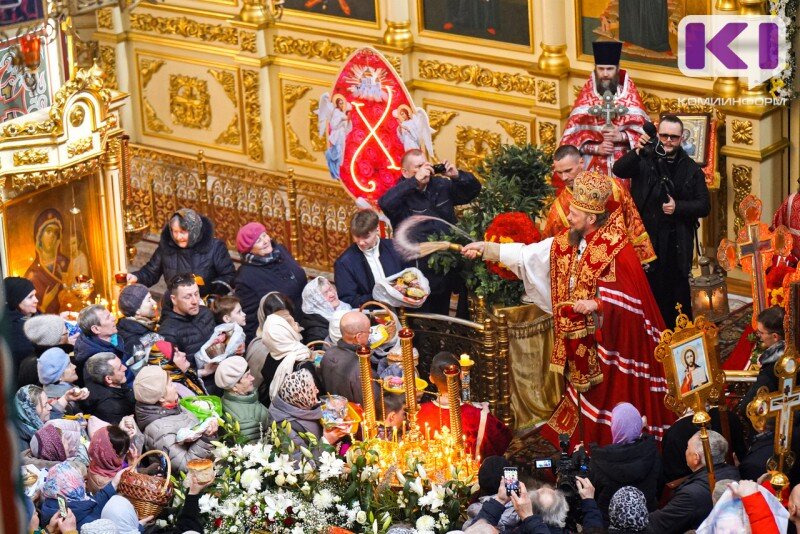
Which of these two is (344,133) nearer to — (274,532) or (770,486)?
(274,532)

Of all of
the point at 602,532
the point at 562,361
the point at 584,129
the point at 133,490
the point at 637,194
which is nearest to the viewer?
the point at 602,532

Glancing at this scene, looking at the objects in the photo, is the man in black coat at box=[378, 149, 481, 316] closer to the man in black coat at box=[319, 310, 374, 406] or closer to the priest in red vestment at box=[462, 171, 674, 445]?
the priest in red vestment at box=[462, 171, 674, 445]

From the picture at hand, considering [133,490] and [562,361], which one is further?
[562,361]

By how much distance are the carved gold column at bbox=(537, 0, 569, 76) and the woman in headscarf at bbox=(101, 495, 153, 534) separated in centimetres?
723

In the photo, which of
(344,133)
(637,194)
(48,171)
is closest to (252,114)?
(344,133)

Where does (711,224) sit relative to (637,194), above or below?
below

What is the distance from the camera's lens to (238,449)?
6188 millimetres

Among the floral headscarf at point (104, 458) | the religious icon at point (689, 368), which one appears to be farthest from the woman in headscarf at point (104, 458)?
the religious icon at point (689, 368)

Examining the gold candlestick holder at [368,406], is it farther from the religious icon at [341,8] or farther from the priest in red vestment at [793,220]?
the religious icon at [341,8]

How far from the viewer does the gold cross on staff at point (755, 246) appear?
7473 mm

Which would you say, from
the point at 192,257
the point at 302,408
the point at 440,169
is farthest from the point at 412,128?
the point at 302,408

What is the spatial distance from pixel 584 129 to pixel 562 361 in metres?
2.54

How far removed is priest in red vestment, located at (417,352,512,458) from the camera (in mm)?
6668

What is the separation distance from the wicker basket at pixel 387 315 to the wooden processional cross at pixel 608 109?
2.31 meters
